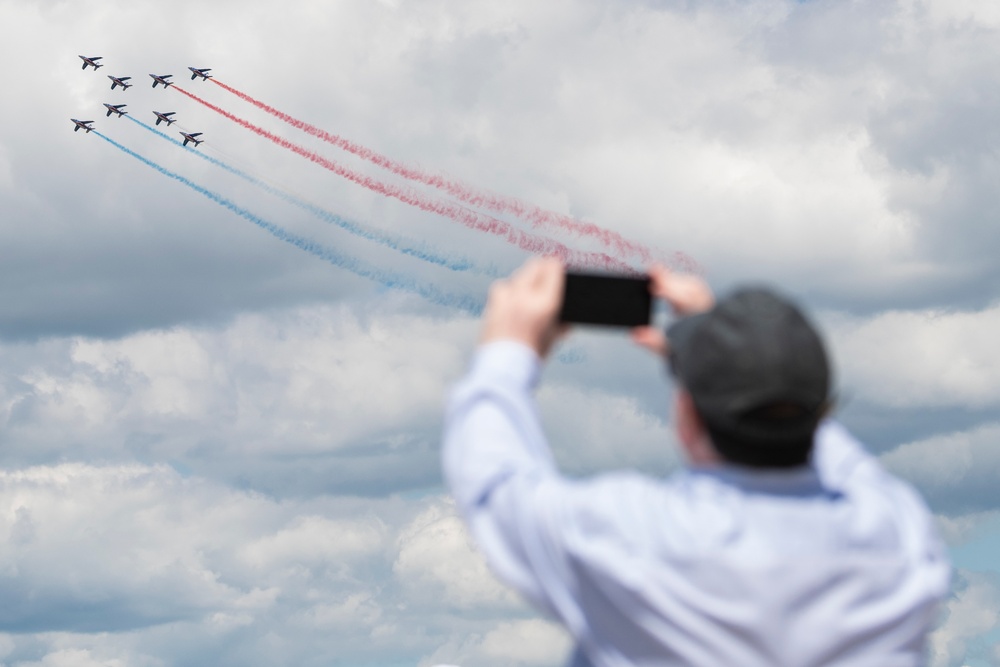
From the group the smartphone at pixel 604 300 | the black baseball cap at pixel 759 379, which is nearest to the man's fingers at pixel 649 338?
the smartphone at pixel 604 300

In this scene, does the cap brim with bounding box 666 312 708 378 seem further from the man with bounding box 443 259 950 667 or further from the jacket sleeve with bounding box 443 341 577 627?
the jacket sleeve with bounding box 443 341 577 627

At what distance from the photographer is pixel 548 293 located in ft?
30.9

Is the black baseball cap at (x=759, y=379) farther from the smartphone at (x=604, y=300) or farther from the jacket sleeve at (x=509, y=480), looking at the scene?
the jacket sleeve at (x=509, y=480)

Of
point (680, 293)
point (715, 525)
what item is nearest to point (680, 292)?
point (680, 293)

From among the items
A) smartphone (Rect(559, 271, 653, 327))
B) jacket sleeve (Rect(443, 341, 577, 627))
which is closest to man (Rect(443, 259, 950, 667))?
jacket sleeve (Rect(443, 341, 577, 627))

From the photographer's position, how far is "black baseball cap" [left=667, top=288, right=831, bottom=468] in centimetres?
861

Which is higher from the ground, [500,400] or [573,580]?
[500,400]

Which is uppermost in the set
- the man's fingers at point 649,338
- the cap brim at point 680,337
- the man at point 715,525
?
the man's fingers at point 649,338

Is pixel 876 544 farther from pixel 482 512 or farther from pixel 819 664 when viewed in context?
pixel 482 512

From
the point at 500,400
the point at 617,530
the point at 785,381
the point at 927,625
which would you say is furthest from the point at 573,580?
the point at 927,625

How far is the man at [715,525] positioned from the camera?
8312mm

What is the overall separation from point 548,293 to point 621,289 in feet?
1.99

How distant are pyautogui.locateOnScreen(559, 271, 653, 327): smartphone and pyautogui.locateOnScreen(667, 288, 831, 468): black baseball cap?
920 mm

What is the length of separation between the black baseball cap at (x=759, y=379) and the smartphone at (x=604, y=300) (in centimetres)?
92
